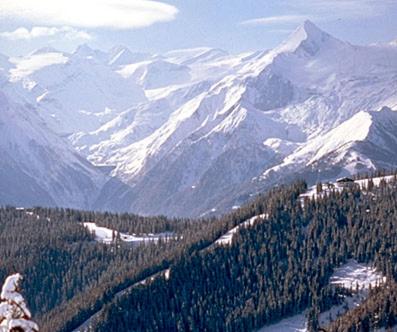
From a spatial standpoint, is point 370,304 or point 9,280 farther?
point 370,304

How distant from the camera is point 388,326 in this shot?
186 metres

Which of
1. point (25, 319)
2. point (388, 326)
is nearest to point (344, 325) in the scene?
point (388, 326)

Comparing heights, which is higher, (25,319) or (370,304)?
(25,319)

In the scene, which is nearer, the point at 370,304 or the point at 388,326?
the point at 388,326

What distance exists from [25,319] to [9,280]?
1.78 meters

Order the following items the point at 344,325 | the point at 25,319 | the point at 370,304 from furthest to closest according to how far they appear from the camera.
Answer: the point at 370,304, the point at 344,325, the point at 25,319

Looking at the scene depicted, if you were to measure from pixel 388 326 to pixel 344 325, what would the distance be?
403 inches

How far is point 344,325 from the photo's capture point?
185875 mm

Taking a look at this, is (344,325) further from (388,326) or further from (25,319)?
(25,319)

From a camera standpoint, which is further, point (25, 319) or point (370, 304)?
point (370, 304)

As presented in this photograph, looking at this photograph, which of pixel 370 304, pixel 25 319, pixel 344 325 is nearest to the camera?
pixel 25 319

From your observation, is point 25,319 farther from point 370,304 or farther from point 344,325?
point 370,304

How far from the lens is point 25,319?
110ft

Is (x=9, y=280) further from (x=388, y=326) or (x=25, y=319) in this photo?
(x=388, y=326)
